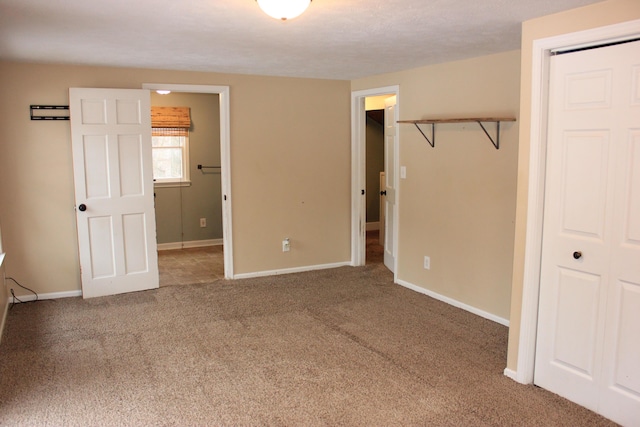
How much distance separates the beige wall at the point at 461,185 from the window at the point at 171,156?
317 centimetres

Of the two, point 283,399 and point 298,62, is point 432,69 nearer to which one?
point 298,62

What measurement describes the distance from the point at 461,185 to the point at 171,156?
4236mm

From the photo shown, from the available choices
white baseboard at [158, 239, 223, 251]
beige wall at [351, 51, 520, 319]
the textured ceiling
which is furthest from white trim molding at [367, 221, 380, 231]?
the textured ceiling

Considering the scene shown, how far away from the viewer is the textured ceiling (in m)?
2.65

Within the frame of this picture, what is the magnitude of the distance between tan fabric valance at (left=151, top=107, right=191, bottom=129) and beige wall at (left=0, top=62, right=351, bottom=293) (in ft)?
6.12

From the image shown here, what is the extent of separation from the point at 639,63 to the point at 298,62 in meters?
2.75

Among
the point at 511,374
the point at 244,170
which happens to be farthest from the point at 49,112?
the point at 511,374

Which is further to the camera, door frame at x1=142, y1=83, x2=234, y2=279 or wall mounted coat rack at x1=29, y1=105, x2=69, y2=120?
door frame at x1=142, y1=83, x2=234, y2=279

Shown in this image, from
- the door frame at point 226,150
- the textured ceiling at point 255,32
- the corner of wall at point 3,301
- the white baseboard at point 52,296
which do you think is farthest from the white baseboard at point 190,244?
the textured ceiling at point 255,32

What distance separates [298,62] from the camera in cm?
447

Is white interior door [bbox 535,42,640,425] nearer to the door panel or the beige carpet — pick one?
the door panel

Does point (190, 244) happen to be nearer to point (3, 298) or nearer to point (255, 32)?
point (3, 298)

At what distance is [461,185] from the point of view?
4.36m

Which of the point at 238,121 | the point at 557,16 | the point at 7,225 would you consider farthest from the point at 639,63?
the point at 7,225
